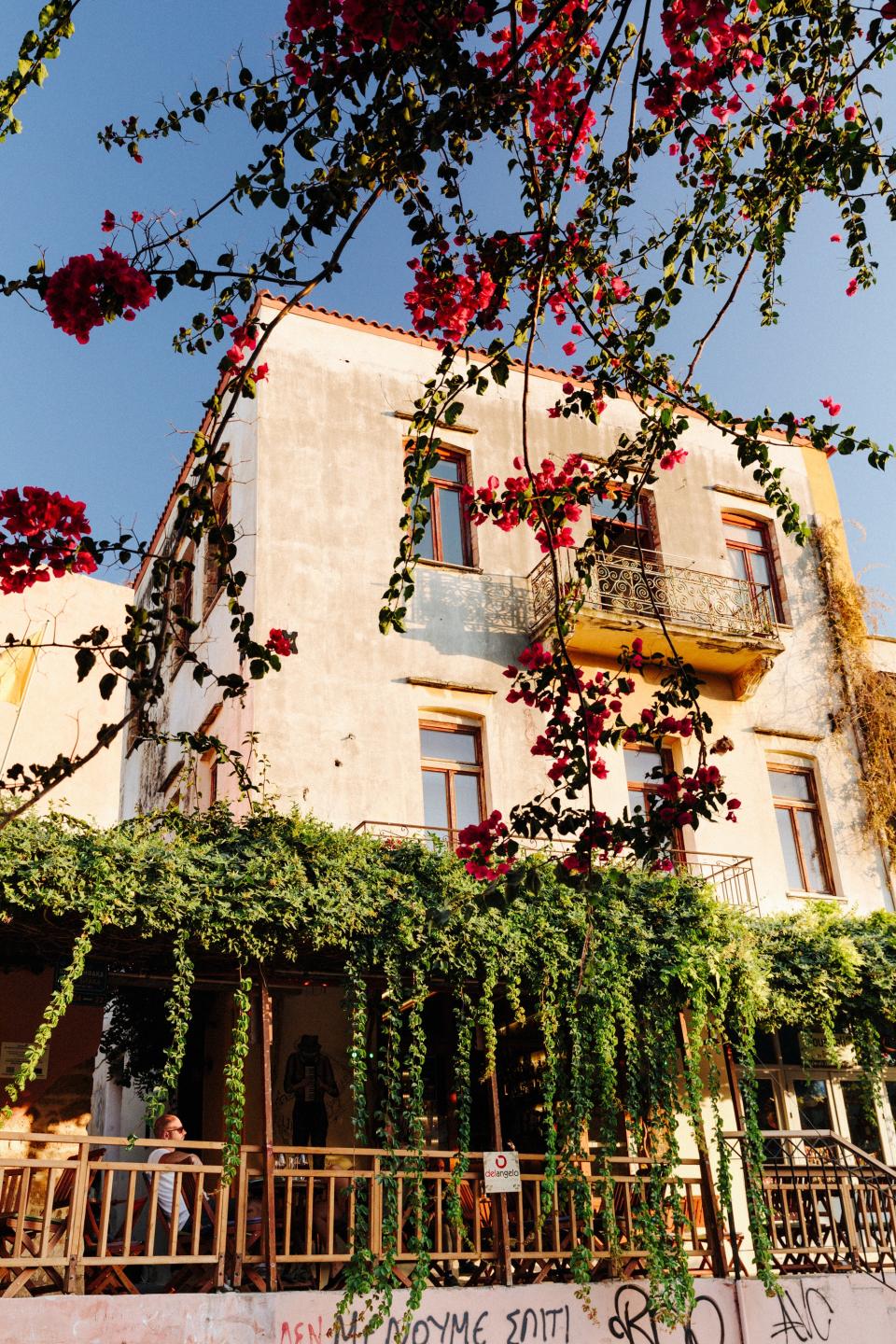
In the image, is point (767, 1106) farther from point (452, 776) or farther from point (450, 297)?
point (450, 297)

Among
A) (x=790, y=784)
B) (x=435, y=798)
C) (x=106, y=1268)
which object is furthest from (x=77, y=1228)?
(x=790, y=784)

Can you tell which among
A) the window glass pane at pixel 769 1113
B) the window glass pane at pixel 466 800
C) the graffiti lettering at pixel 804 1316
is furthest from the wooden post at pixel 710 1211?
the window glass pane at pixel 466 800

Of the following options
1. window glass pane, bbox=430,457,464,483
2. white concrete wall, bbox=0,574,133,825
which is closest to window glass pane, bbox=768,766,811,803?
window glass pane, bbox=430,457,464,483

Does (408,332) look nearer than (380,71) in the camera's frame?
No

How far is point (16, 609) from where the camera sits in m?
12.9

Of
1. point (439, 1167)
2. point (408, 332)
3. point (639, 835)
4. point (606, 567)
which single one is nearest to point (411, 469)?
point (639, 835)

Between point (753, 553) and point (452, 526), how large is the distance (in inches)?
201

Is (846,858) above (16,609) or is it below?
below

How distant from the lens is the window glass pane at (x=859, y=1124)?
14.4 meters

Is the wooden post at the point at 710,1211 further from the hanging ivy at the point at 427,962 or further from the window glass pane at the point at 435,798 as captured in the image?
the window glass pane at the point at 435,798

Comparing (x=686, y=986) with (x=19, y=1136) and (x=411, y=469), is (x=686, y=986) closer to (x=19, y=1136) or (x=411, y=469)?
(x=19, y=1136)

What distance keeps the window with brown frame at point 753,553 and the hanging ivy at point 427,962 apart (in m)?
6.29

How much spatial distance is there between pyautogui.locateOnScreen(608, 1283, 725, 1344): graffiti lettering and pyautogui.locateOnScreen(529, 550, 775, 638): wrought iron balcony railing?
24.1 feet

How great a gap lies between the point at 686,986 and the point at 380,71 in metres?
9.14
